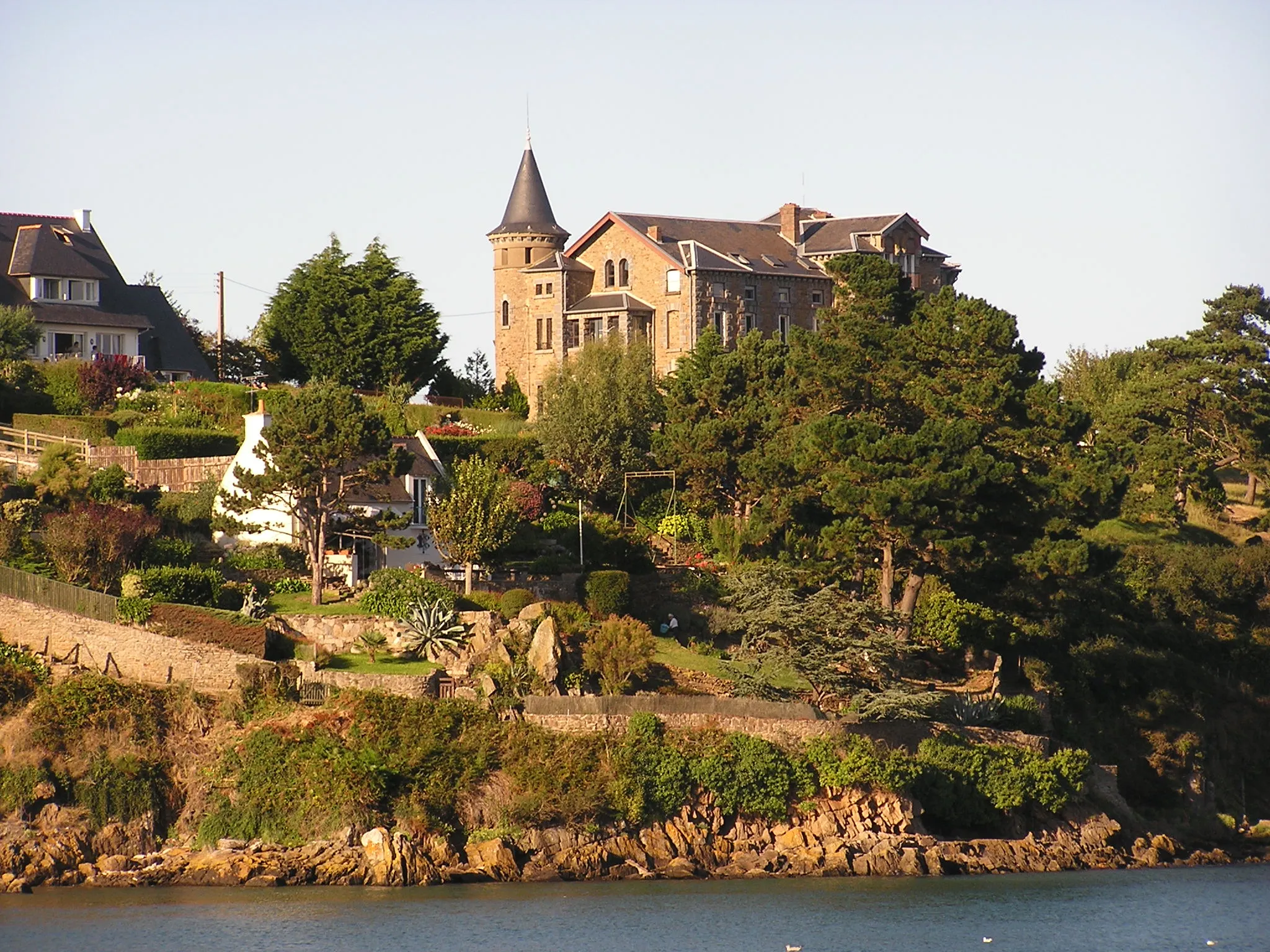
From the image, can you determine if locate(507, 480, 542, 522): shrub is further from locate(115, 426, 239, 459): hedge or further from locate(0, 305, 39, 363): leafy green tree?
locate(0, 305, 39, 363): leafy green tree

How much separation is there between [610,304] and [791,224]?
10.4 metres

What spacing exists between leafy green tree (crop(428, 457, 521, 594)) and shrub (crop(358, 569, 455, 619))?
136 cm

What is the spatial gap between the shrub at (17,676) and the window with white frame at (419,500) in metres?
12.2

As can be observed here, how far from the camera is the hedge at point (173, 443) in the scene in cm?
6009

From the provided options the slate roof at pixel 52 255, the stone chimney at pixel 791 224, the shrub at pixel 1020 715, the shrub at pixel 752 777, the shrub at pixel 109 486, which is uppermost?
the stone chimney at pixel 791 224

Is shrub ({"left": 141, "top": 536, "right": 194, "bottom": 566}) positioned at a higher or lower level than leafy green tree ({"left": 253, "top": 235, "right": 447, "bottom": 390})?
lower

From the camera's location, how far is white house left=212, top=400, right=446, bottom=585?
55.2 meters

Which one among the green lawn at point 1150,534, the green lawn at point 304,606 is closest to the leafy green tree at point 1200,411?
the green lawn at point 1150,534

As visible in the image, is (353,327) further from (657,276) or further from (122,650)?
(122,650)

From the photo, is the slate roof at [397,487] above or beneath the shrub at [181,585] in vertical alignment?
above

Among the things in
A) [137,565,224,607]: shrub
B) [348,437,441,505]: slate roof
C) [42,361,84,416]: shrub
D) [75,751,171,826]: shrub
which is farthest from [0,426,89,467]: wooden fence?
[75,751,171,826]: shrub

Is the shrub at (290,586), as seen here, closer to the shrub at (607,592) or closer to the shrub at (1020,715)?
the shrub at (607,592)

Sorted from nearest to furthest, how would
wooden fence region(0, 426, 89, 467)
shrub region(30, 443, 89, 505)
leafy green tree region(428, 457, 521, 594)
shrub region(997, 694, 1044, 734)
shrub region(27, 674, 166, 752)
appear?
1. shrub region(27, 674, 166, 752)
2. leafy green tree region(428, 457, 521, 594)
3. shrub region(30, 443, 89, 505)
4. shrub region(997, 694, 1044, 734)
5. wooden fence region(0, 426, 89, 467)

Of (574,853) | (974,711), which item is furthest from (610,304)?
(574,853)
